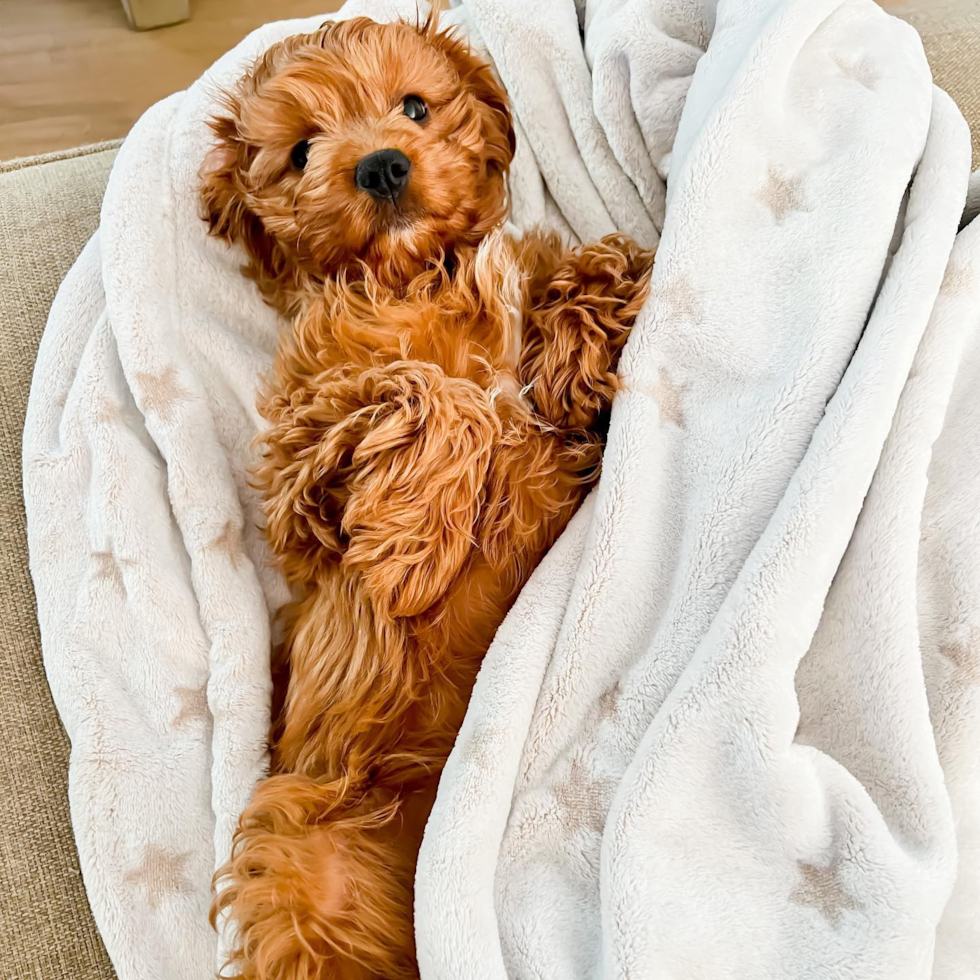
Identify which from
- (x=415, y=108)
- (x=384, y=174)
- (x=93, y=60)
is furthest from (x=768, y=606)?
(x=93, y=60)

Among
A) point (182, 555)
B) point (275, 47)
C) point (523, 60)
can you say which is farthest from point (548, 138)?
point (182, 555)

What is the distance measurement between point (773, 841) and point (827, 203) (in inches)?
32.9

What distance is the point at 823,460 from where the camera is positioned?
3.64 ft

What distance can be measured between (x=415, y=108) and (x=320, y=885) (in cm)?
109

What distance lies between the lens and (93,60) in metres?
2.84

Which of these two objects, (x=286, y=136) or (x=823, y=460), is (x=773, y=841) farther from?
(x=286, y=136)

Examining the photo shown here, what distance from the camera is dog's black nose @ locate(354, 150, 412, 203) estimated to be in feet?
4.19

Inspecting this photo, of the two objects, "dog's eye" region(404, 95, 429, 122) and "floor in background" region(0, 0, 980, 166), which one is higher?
"dog's eye" region(404, 95, 429, 122)

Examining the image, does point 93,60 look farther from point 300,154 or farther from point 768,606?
point 768,606

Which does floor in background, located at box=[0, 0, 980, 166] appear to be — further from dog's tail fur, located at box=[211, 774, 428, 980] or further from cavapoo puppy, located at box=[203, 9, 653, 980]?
dog's tail fur, located at box=[211, 774, 428, 980]

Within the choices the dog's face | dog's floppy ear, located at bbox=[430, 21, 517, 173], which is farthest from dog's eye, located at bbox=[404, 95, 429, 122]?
dog's floppy ear, located at bbox=[430, 21, 517, 173]

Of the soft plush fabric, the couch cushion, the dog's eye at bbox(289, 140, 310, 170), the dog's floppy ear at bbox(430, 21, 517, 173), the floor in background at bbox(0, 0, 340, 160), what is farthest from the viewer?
the floor in background at bbox(0, 0, 340, 160)

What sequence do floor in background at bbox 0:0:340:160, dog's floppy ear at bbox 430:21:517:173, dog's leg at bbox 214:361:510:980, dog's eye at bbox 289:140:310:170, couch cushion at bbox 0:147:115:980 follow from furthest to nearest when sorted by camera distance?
floor in background at bbox 0:0:340:160 → dog's floppy ear at bbox 430:21:517:173 → dog's eye at bbox 289:140:310:170 → couch cushion at bbox 0:147:115:980 → dog's leg at bbox 214:361:510:980

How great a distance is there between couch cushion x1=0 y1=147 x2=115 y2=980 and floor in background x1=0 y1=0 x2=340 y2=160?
942 mm
